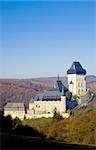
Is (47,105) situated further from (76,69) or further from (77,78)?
(77,78)

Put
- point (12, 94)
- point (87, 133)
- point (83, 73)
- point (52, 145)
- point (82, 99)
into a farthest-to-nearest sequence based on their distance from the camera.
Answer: point (12, 94) < point (83, 73) < point (82, 99) < point (87, 133) < point (52, 145)

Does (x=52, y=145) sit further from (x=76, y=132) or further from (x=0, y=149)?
(x=76, y=132)

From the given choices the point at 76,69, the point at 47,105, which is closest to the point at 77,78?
the point at 76,69

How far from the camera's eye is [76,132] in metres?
13.1

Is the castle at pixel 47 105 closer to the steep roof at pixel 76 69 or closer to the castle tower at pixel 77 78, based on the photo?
the castle tower at pixel 77 78

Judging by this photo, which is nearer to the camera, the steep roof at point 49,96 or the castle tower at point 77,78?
the steep roof at point 49,96

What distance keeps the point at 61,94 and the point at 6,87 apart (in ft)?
69.0

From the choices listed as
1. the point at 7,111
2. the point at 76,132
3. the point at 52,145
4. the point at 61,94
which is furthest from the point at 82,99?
the point at 52,145

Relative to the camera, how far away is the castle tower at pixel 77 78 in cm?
4142

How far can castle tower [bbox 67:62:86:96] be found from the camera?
136 ft

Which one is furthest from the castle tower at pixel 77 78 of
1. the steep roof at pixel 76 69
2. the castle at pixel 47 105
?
the castle at pixel 47 105

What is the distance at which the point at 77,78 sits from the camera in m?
42.4

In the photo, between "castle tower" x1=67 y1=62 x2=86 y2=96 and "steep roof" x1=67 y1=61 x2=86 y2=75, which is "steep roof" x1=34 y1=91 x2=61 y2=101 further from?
"steep roof" x1=67 y1=61 x2=86 y2=75

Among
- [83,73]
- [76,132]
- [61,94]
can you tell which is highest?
[83,73]
